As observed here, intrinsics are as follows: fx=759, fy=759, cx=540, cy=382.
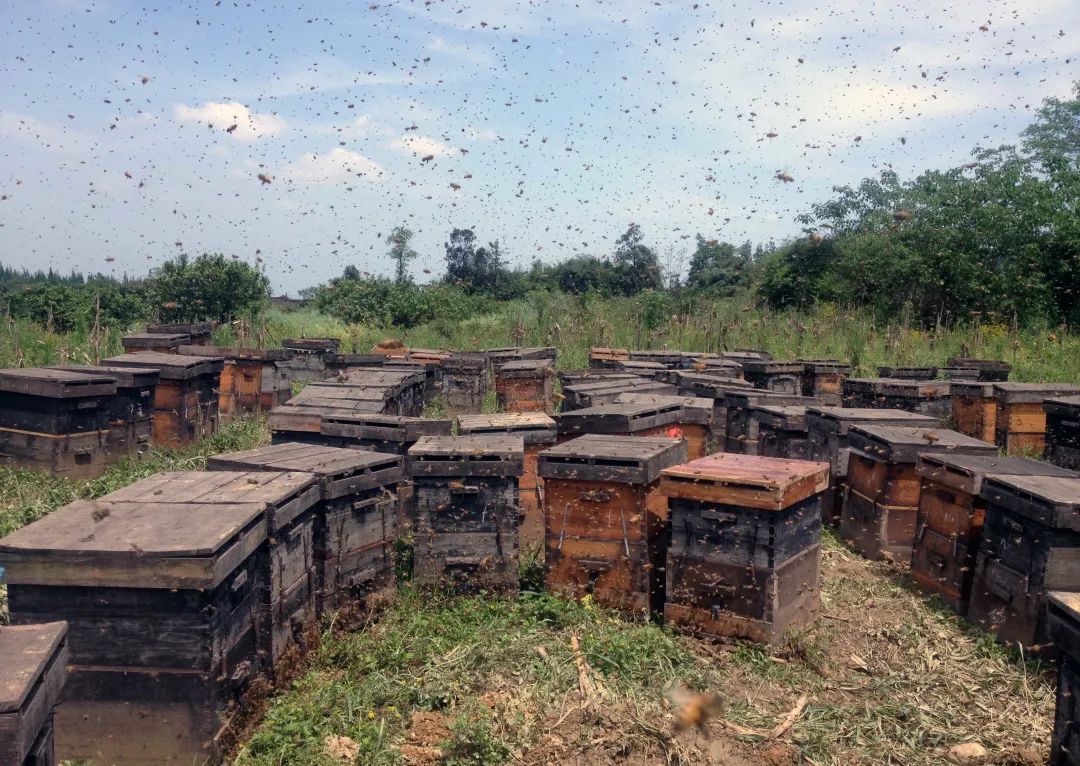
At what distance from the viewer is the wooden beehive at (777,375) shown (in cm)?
1280

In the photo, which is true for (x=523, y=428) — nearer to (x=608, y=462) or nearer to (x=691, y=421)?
(x=608, y=462)

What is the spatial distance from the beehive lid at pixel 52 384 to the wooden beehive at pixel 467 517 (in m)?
4.76

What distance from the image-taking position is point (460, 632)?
5406 mm

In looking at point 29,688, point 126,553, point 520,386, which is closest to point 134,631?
point 126,553

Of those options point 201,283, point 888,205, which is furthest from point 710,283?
point 201,283

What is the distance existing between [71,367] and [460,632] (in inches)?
280

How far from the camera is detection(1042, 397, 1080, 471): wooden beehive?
28.4 feet

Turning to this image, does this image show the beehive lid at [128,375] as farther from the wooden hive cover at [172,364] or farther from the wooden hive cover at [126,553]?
the wooden hive cover at [126,553]

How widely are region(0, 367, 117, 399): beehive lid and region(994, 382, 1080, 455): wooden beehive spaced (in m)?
11.3

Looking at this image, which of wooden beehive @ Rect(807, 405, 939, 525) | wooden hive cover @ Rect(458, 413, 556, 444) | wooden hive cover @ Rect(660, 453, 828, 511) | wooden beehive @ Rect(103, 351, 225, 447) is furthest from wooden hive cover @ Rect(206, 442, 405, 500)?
wooden beehive @ Rect(807, 405, 939, 525)

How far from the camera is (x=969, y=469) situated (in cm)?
586

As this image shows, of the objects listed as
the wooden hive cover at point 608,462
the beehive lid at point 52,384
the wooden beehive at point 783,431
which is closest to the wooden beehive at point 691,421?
the wooden beehive at point 783,431

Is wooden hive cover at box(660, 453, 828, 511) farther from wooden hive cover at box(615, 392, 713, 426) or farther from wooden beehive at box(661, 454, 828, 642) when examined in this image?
wooden hive cover at box(615, 392, 713, 426)

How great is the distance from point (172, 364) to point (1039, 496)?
9632 millimetres
